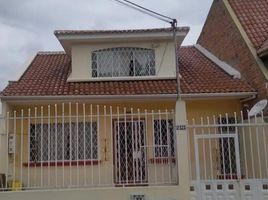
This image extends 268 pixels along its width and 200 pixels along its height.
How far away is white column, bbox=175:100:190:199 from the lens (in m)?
8.71

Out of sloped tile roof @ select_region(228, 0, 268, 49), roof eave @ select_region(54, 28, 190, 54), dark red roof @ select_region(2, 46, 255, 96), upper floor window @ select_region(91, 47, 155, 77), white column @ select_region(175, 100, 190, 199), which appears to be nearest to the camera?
white column @ select_region(175, 100, 190, 199)

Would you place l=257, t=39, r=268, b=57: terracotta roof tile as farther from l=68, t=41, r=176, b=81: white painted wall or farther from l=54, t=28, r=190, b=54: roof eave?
l=68, t=41, r=176, b=81: white painted wall

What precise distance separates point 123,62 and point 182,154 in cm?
698

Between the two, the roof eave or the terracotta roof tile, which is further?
the roof eave

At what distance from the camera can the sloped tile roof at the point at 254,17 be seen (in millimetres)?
14248

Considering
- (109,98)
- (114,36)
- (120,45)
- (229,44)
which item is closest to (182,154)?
(109,98)

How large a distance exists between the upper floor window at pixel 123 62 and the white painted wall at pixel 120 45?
0.17 metres

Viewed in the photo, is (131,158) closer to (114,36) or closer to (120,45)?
(114,36)

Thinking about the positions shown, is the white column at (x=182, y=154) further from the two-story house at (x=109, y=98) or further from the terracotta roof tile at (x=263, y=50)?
the terracotta roof tile at (x=263, y=50)

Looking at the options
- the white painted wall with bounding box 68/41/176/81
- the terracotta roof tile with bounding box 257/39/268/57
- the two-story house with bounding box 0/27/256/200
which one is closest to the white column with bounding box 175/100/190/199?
the two-story house with bounding box 0/27/256/200

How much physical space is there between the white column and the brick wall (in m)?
4.98

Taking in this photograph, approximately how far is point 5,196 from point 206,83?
8174mm

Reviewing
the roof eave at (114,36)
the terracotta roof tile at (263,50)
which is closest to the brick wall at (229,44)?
the terracotta roof tile at (263,50)

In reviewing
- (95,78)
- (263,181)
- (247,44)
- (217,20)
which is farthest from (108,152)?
(217,20)
